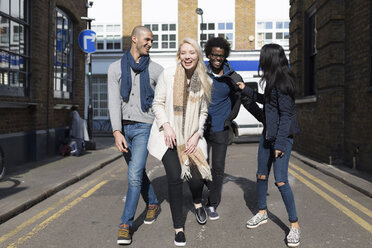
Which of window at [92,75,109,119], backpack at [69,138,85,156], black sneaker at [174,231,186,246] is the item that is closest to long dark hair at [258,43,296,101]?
black sneaker at [174,231,186,246]

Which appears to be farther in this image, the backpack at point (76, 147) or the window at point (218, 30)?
the window at point (218, 30)

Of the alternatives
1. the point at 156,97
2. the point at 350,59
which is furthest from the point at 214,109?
the point at 350,59

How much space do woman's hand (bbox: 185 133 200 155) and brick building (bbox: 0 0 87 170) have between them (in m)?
4.89

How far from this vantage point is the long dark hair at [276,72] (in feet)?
12.4

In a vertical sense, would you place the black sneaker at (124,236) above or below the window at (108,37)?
below

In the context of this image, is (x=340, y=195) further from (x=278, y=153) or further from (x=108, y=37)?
(x=108, y=37)

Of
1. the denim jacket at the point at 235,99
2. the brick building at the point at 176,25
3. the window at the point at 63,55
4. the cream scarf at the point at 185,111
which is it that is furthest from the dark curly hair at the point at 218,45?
the brick building at the point at 176,25

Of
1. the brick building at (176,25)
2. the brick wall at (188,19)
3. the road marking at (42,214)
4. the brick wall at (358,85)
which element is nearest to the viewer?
the road marking at (42,214)

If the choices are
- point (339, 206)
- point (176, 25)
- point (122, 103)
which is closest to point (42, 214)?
point (122, 103)

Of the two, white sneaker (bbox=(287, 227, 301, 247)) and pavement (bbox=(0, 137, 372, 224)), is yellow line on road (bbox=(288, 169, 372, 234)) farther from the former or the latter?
white sneaker (bbox=(287, 227, 301, 247))

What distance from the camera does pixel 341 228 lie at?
4.25 meters

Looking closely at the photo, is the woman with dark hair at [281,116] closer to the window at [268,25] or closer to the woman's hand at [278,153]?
the woman's hand at [278,153]

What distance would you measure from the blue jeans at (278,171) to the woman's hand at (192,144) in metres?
0.82

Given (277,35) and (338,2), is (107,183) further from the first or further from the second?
(277,35)
